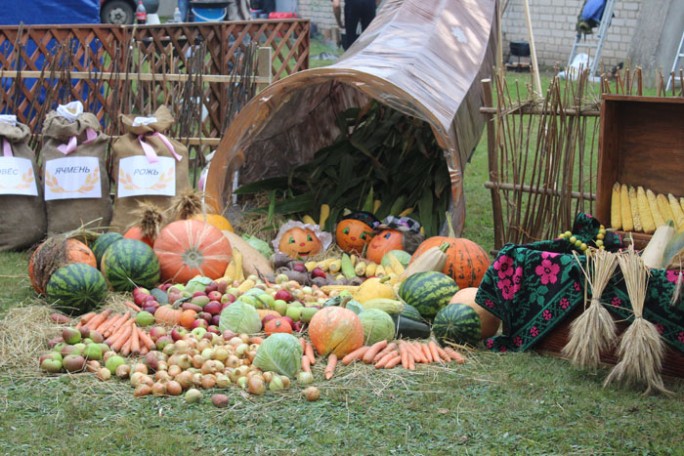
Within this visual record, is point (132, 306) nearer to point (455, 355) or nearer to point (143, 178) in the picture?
point (143, 178)

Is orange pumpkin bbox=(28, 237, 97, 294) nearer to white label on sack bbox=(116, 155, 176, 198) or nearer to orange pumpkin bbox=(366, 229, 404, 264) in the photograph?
white label on sack bbox=(116, 155, 176, 198)

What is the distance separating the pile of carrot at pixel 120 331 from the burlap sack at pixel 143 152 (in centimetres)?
180

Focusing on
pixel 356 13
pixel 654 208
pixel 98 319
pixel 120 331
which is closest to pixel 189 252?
pixel 98 319

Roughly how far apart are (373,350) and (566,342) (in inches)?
40.0

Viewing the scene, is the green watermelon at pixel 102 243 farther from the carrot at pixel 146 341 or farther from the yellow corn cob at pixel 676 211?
the yellow corn cob at pixel 676 211

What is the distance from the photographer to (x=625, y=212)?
5762 mm

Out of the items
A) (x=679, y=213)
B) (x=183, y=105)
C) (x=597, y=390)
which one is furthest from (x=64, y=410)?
(x=183, y=105)

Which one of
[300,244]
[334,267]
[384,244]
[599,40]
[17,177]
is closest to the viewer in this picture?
[334,267]

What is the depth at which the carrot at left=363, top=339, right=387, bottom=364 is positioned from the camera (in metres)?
4.91

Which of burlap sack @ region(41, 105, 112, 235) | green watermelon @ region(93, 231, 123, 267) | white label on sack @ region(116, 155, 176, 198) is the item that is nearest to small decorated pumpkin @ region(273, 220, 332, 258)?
white label on sack @ region(116, 155, 176, 198)

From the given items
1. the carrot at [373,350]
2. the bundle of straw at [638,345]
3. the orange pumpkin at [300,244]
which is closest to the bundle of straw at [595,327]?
the bundle of straw at [638,345]

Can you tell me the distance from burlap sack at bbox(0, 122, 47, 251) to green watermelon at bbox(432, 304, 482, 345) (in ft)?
11.7

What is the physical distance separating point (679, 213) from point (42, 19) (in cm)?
941

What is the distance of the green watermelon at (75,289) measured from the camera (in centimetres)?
556
